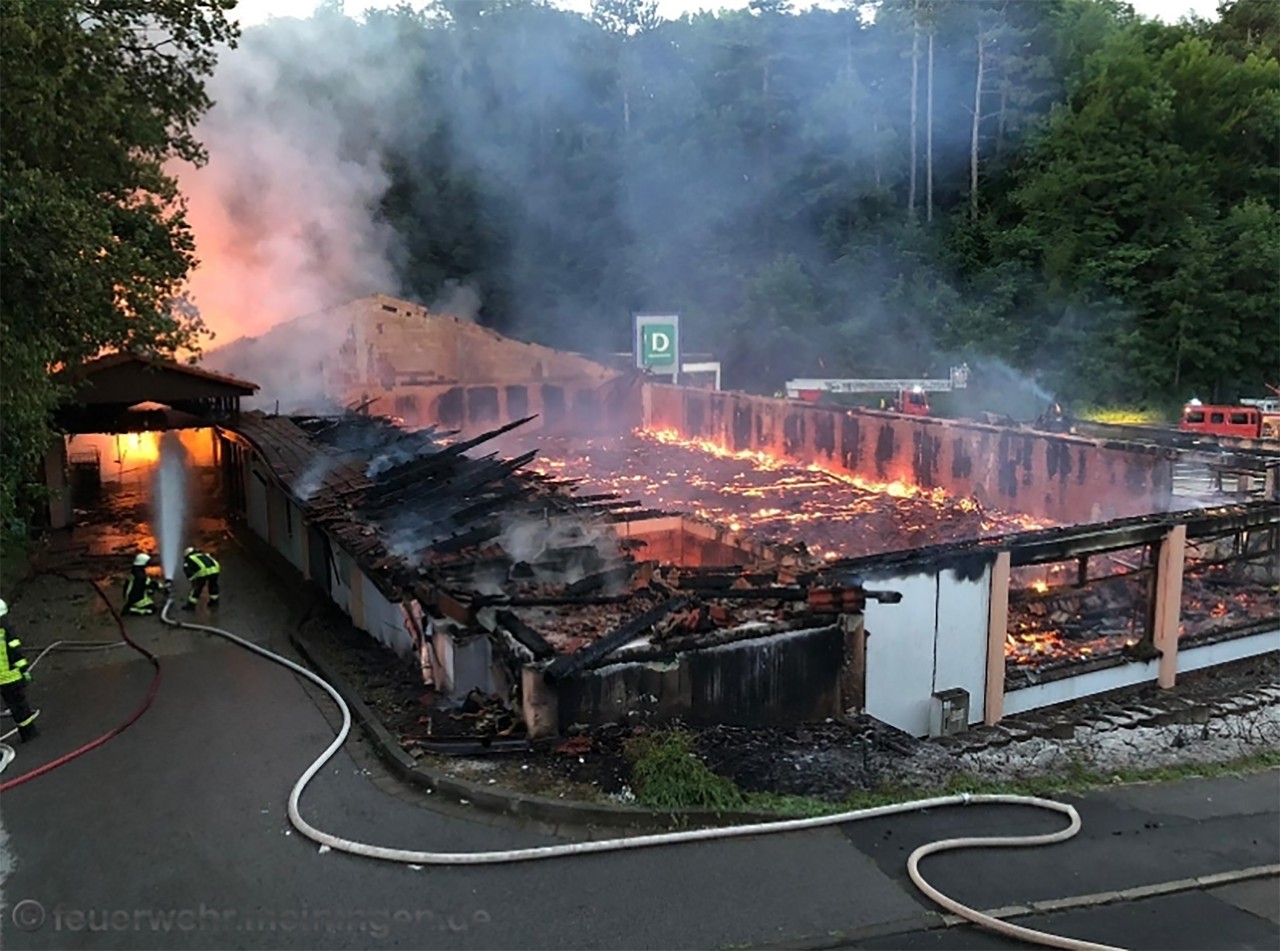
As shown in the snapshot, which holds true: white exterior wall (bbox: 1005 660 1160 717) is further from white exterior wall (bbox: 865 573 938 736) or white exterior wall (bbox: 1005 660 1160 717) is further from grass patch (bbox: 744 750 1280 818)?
grass patch (bbox: 744 750 1280 818)

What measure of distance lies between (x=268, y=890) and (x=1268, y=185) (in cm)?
3942

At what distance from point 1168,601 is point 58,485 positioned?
17.0 metres

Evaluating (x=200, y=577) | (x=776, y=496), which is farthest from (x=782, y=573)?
(x=776, y=496)

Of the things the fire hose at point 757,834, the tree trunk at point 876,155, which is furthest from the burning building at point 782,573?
the tree trunk at point 876,155

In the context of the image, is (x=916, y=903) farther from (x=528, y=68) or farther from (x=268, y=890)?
(x=528, y=68)

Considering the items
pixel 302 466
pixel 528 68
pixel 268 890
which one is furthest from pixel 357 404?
pixel 528 68

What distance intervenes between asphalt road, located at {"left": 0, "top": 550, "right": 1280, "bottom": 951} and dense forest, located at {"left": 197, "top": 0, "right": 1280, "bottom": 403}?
99.6 feet

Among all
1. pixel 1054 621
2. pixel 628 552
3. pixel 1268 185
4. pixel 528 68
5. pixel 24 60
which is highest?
pixel 528 68

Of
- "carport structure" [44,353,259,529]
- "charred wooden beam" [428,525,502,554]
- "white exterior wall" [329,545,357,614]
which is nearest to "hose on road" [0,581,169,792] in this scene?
"white exterior wall" [329,545,357,614]

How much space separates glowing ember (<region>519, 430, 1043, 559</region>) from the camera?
1847 centimetres

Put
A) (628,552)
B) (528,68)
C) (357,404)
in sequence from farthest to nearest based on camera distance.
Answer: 1. (528,68)
2. (357,404)
3. (628,552)

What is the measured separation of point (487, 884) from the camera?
5695 millimetres

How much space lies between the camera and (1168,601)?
1138 centimetres

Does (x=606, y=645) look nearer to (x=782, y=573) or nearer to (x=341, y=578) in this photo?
(x=782, y=573)
